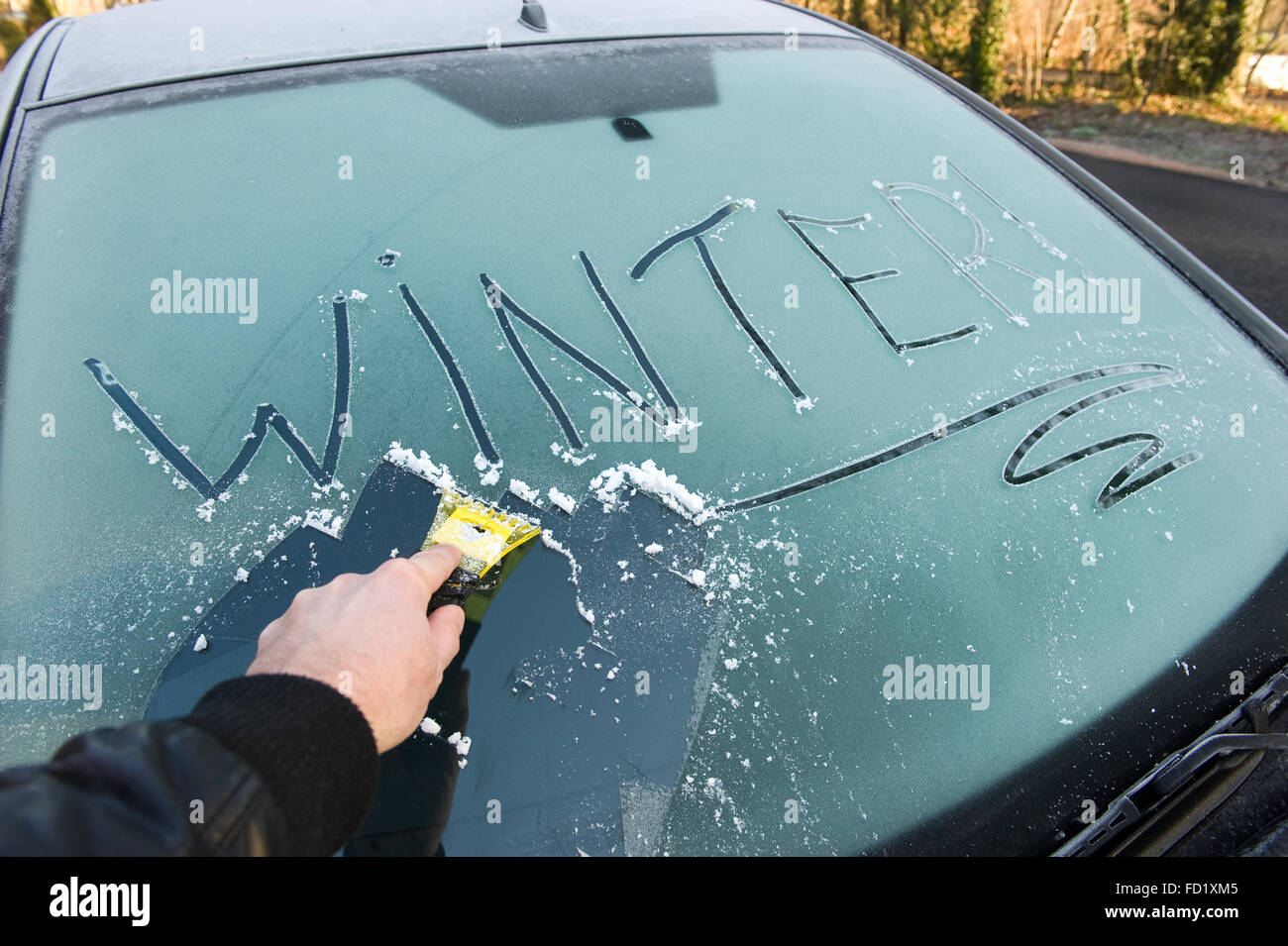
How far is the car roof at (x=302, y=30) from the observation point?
1.46 meters

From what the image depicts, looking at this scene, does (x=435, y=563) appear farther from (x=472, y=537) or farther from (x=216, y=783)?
(x=216, y=783)

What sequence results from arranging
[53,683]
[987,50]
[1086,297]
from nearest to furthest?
[53,683]
[1086,297]
[987,50]

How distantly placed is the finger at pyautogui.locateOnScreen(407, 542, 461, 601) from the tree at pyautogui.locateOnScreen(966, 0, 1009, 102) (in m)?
8.92

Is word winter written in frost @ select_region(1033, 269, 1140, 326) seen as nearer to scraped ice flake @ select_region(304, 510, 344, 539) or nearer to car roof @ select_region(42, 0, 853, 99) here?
car roof @ select_region(42, 0, 853, 99)

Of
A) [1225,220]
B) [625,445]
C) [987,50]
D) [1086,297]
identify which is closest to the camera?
[625,445]

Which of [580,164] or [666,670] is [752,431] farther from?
[580,164]

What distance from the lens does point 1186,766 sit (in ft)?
3.27

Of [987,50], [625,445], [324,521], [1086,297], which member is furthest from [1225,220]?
[324,521]

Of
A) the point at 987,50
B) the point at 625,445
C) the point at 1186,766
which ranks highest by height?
the point at 987,50

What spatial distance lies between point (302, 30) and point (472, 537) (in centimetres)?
124

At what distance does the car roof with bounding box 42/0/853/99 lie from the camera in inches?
57.4
